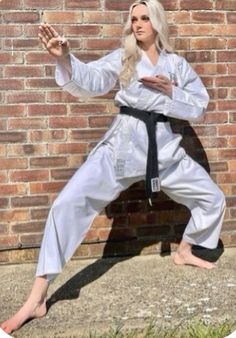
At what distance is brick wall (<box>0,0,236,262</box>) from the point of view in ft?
14.6

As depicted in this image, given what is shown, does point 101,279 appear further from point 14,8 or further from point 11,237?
point 14,8

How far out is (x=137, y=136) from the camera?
410 centimetres

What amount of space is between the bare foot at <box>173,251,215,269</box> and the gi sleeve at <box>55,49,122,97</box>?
129cm

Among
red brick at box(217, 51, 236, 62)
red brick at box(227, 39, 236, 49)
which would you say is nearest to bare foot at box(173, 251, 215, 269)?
red brick at box(217, 51, 236, 62)

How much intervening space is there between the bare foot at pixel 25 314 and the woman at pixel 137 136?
0.07 ft

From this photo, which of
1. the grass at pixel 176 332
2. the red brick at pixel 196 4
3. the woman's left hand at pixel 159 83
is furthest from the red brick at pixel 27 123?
the grass at pixel 176 332

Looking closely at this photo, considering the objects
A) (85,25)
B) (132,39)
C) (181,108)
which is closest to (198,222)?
(181,108)

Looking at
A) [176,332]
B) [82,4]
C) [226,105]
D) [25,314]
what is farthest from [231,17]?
[25,314]

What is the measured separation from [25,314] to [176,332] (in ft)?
2.73

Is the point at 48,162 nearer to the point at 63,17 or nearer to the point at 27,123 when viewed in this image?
the point at 27,123

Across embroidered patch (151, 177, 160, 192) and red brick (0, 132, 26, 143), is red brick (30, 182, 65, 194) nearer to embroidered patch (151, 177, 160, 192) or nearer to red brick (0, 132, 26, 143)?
red brick (0, 132, 26, 143)

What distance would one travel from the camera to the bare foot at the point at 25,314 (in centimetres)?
357

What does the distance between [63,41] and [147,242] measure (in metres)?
1.79

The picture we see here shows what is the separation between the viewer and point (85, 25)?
14.8 ft
